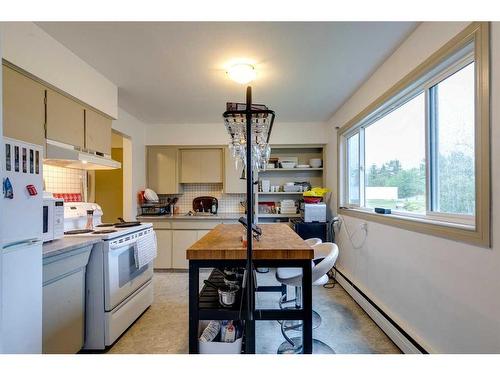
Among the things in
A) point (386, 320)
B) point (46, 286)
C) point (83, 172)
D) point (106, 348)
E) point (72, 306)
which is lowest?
point (106, 348)

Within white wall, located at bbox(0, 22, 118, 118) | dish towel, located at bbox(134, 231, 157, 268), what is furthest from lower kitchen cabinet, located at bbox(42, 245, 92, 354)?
white wall, located at bbox(0, 22, 118, 118)

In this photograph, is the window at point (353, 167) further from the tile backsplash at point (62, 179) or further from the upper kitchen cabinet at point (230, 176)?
the tile backsplash at point (62, 179)

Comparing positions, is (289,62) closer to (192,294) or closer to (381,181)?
(381,181)

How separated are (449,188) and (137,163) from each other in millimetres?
3896

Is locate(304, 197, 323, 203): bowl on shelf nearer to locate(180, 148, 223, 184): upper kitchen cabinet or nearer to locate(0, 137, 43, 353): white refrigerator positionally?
locate(180, 148, 223, 184): upper kitchen cabinet

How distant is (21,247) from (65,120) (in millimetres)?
1246

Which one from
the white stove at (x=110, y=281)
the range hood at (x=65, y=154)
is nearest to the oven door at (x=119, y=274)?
the white stove at (x=110, y=281)

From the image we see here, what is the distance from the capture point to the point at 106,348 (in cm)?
194

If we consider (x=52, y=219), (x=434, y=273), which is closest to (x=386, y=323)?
(x=434, y=273)

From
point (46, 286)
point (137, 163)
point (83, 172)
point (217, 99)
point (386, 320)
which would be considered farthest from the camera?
point (137, 163)

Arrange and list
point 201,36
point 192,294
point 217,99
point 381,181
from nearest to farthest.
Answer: point 192,294, point 201,36, point 381,181, point 217,99

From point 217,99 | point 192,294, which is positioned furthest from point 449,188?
point 217,99

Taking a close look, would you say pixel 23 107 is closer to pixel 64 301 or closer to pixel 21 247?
pixel 21 247

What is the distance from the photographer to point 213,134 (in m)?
4.21
